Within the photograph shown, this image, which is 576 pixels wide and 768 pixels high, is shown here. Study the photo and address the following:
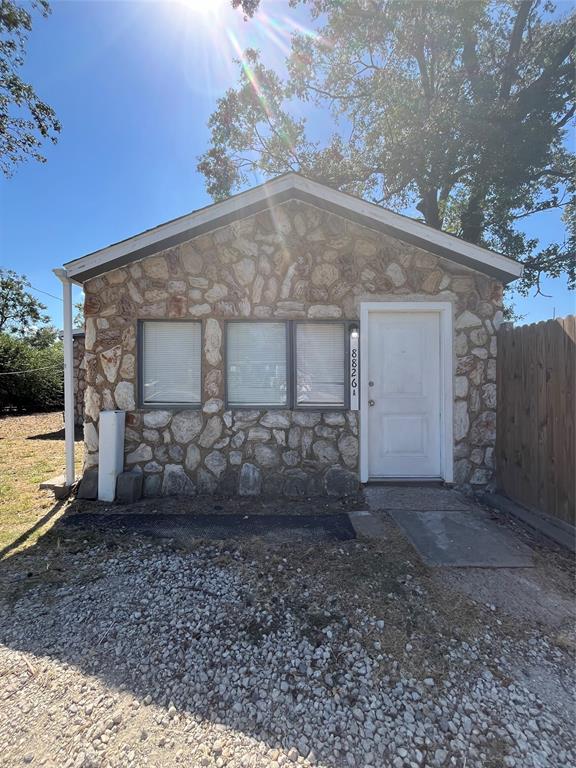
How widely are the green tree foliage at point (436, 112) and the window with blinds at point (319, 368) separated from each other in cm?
641

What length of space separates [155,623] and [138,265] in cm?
397

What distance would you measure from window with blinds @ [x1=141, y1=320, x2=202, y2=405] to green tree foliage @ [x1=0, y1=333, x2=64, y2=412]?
40.9 ft

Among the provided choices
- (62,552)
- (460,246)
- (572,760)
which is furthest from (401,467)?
(62,552)

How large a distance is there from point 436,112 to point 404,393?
23.1 feet

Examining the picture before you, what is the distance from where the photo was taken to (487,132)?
7707 millimetres

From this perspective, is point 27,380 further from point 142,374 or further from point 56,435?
point 142,374

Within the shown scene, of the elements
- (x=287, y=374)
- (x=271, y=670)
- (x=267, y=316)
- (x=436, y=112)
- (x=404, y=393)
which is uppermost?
(x=436, y=112)

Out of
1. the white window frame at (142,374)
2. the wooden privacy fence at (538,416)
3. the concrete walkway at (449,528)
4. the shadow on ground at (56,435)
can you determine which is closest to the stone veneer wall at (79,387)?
the shadow on ground at (56,435)

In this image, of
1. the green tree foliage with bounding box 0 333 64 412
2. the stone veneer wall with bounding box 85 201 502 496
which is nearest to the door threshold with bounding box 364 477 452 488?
the stone veneer wall with bounding box 85 201 502 496

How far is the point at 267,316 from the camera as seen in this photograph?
473 cm

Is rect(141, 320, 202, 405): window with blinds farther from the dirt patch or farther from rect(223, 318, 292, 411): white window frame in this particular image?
the dirt patch

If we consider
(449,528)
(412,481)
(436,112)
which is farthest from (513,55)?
(449,528)

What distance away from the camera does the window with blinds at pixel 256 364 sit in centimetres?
482

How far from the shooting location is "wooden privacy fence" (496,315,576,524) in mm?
3508
